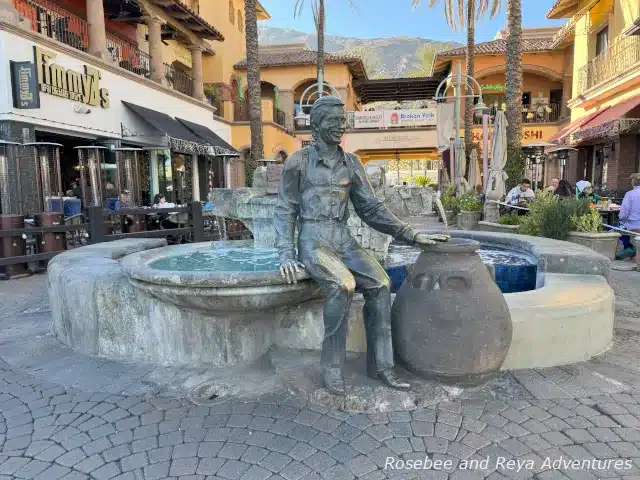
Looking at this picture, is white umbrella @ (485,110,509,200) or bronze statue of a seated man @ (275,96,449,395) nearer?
bronze statue of a seated man @ (275,96,449,395)

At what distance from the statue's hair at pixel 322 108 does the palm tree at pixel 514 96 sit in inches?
482

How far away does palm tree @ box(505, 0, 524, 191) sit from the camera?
46.4 feet

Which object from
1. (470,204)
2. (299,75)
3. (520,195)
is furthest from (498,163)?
(299,75)

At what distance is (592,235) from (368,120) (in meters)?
21.8

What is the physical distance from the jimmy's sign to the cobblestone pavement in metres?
11.6

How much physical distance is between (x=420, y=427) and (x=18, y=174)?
12330mm

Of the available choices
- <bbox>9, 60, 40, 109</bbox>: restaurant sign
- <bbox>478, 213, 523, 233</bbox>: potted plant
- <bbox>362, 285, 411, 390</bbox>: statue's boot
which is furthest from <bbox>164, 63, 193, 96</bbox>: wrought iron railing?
<bbox>362, 285, 411, 390</bbox>: statue's boot

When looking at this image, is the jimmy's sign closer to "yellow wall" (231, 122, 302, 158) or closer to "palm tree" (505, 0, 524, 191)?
"yellow wall" (231, 122, 302, 158)

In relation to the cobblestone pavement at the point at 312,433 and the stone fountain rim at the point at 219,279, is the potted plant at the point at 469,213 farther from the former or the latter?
the stone fountain rim at the point at 219,279

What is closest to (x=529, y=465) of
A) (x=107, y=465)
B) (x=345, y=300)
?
(x=345, y=300)

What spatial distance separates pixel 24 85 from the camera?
1197 cm

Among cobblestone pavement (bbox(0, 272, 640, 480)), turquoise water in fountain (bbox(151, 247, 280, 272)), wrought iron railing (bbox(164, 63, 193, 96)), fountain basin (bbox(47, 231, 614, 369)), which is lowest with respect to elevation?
cobblestone pavement (bbox(0, 272, 640, 480))

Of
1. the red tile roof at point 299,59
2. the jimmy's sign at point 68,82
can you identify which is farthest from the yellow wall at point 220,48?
the jimmy's sign at point 68,82

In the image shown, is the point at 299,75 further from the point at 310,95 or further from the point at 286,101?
the point at 310,95
